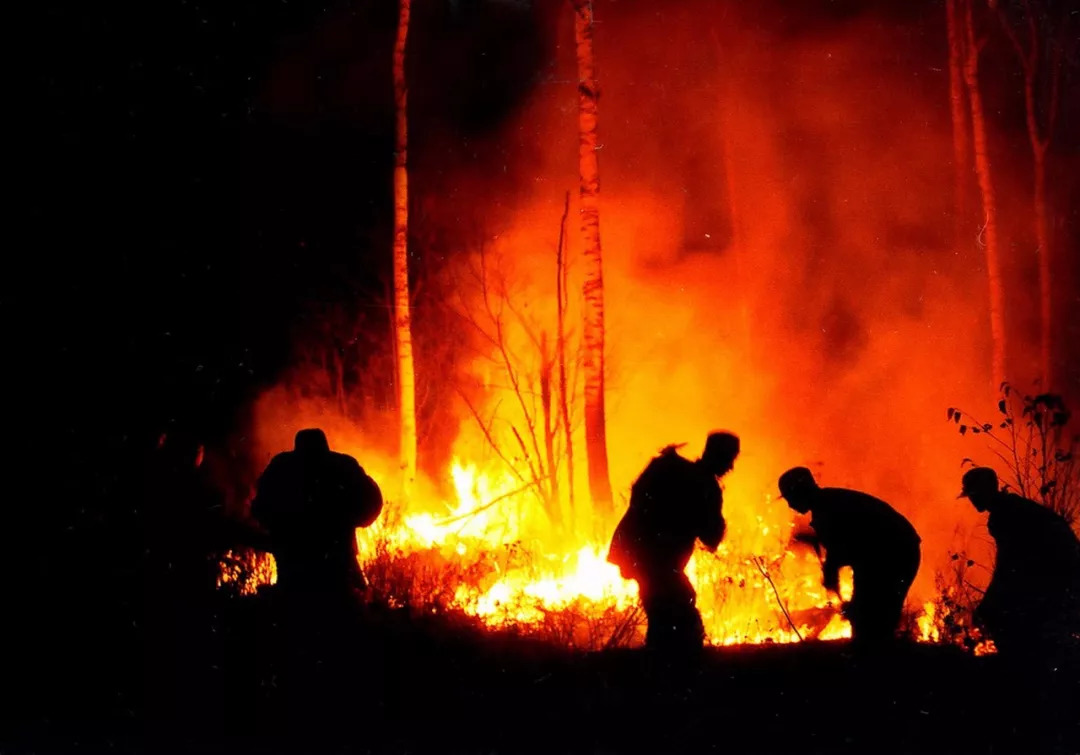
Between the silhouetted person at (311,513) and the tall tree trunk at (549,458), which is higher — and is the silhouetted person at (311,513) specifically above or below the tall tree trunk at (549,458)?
below

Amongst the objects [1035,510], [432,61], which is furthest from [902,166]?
[1035,510]

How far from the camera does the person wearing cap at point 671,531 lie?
6.63m

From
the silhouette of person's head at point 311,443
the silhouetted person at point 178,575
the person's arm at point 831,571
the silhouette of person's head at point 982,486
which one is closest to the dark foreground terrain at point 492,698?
the silhouetted person at point 178,575

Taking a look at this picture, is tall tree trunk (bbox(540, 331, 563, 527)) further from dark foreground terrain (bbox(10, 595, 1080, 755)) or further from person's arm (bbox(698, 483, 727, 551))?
person's arm (bbox(698, 483, 727, 551))

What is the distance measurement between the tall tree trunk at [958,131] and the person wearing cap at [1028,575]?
1184cm

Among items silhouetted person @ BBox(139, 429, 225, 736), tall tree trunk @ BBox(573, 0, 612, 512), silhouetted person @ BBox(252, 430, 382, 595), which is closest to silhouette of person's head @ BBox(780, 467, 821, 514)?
silhouetted person @ BBox(252, 430, 382, 595)

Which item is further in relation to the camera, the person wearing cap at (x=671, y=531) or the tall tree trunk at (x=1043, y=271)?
the tall tree trunk at (x=1043, y=271)

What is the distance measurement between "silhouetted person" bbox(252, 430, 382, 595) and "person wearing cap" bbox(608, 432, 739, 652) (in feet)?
5.93

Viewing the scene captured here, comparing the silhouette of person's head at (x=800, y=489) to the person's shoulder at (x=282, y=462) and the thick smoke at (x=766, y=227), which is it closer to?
the person's shoulder at (x=282, y=462)

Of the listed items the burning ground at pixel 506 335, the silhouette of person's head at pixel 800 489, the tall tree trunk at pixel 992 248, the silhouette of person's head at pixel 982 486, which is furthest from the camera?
the tall tree trunk at pixel 992 248

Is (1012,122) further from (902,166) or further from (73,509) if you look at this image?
(73,509)

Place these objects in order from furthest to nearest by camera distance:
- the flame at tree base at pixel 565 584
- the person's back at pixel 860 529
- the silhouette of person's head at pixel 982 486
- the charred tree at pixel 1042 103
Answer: the charred tree at pixel 1042 103, the flame at tree base at pixel 565 584, the person's back at pixel 860 529, the silhouette of person's head at pixel 982 486

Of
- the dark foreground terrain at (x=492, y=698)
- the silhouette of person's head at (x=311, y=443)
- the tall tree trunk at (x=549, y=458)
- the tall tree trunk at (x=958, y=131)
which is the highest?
the tall tree trunk at (x=958, y=131)

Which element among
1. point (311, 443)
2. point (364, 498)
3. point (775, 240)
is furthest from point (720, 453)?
point (775, 240)
